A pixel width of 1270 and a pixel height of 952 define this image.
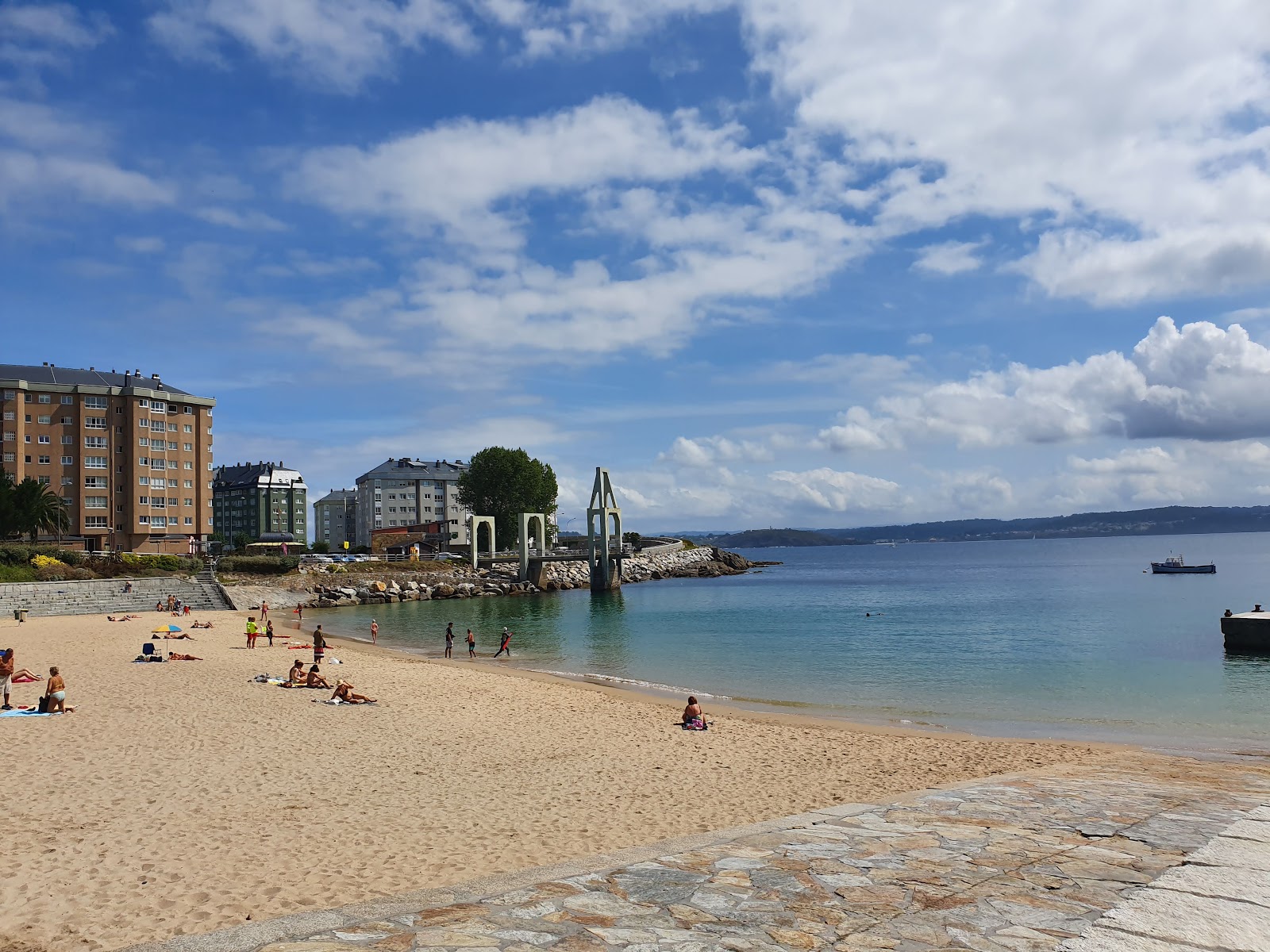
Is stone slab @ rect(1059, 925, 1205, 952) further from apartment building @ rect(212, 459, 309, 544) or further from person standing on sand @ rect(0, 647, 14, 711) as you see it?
apartment building @ rect(212, 459, 309, 544)

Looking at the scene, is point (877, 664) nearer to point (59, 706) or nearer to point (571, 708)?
point (571, 708)

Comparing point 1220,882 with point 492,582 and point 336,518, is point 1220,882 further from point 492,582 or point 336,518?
point 336,518

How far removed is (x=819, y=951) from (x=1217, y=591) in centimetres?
9381

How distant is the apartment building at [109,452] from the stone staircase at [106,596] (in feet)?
70.4

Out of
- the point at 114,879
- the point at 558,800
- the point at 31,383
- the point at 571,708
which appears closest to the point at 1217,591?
the point at 571,708

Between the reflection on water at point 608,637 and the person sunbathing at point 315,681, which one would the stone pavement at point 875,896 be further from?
the reflection on water at point 608,637

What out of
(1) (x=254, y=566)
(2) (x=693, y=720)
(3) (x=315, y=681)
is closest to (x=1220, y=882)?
(2) (x=693, y=720)

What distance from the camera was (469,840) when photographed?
11.1 meters

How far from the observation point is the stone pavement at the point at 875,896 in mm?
5922

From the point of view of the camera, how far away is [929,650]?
4147 cm

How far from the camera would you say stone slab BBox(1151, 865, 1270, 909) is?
6465mm

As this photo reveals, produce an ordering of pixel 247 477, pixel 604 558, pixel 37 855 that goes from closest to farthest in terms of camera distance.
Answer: pixel 37 855 < pixel 604 558 < pixel 247 477

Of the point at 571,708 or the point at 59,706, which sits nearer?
the point at 59,706

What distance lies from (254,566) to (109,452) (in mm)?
23842
